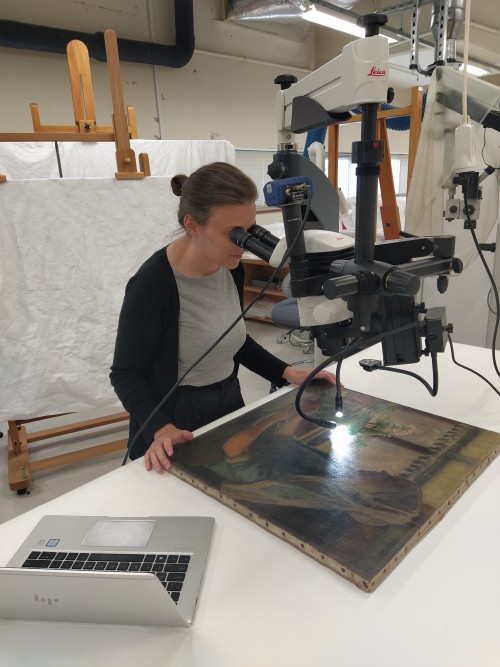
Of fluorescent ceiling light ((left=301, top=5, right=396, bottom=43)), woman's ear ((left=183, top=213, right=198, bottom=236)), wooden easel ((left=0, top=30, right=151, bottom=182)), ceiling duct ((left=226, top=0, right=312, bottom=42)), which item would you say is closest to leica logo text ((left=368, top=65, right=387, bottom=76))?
woman's ear ((left=183, top=213, right=198, bottom=236))

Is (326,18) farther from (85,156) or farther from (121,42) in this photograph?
(85,156)

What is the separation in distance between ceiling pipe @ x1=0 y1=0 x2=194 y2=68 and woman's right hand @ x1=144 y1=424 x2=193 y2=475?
3.80 m

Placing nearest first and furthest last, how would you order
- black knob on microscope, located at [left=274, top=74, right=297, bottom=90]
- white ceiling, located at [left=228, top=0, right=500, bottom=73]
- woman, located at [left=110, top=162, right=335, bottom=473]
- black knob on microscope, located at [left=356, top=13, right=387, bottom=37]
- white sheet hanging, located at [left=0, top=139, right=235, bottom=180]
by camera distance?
black knob on microscope, located at [left=356, top=13, right=387, bottom=37], black knob on microscope, located at [left=274, top=74, right=297, bottom=90], woman, located at [left=110, top=162, right=335, bottom=473], white sheet hanging, located at [left=0, top=139, right=235, bottom=180], white ceiling, located at [left=228, top=0, right=500, bottom=73]

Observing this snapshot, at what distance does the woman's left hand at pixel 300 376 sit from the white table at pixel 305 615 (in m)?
0.51

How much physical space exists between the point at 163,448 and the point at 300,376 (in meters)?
0.49

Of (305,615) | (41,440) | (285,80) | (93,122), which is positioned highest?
(93,122)

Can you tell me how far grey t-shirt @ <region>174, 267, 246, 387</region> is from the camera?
1170 mm

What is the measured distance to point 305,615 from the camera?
603 millimetres

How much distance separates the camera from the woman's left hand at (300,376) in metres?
1.26

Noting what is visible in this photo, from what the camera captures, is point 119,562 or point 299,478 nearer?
point 119,562

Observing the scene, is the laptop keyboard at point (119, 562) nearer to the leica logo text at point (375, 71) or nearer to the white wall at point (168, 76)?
the leica logo text at point (375, 71)

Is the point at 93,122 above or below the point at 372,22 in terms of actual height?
above

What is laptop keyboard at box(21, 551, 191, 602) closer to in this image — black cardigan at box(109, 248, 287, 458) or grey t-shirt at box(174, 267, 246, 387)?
black cardigan at box(109, 248, 287, 458)

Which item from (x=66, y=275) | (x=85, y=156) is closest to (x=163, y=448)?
(x=66, y=275)
